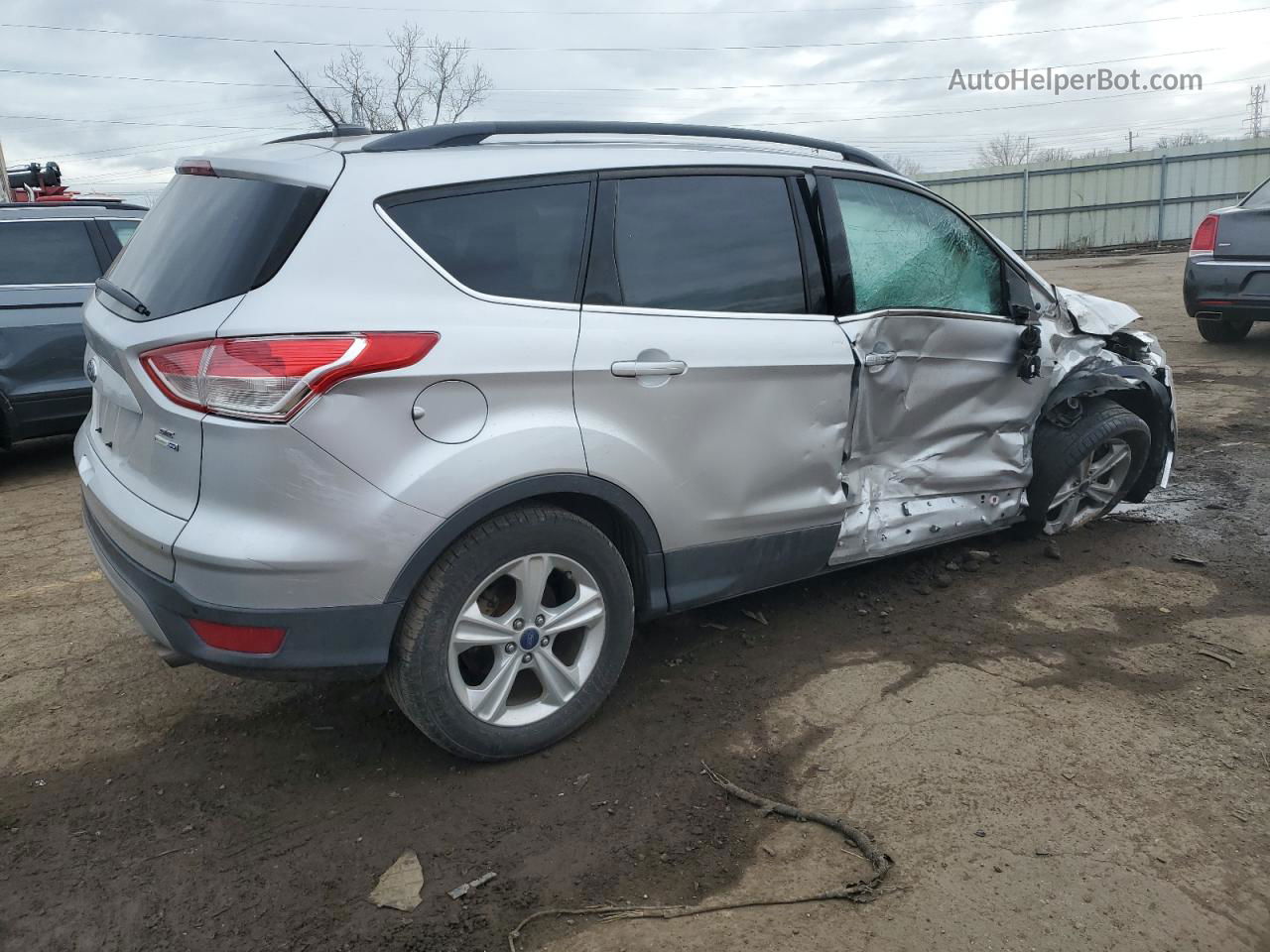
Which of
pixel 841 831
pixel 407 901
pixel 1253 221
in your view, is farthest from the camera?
pixel 1253 221

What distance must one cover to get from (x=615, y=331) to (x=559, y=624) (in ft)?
2.91

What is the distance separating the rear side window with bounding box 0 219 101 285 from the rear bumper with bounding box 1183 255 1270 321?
8.91 meters

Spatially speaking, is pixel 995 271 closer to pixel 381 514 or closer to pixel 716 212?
pixel 716 212

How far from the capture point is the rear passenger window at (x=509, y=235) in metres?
2.73

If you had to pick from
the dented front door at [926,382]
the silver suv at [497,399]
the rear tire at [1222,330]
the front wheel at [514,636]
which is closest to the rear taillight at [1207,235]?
the rear tire at [1222,330]

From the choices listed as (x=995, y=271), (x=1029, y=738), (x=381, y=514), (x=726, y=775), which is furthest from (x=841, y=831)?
(x=995, y=271)

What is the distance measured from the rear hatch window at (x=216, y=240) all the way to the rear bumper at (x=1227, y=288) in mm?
8518

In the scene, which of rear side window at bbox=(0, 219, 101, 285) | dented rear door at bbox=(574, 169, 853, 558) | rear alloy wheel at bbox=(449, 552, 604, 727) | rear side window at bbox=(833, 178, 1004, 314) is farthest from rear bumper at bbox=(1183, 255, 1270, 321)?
rear side window at bbox=(0, 219, 101, 285)

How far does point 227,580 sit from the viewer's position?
2500mm

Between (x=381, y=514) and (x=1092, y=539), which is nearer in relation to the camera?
(x=381, y=514)

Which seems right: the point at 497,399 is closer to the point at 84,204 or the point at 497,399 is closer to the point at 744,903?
the point at 744,903

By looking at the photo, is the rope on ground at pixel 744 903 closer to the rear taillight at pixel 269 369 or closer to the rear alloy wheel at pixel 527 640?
the rear alloy wheel at pixel 527 640

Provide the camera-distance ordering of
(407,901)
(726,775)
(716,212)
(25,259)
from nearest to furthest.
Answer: (407,901)
(726,775)
(716,212)
(25,259)

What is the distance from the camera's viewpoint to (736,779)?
9.52 ft
